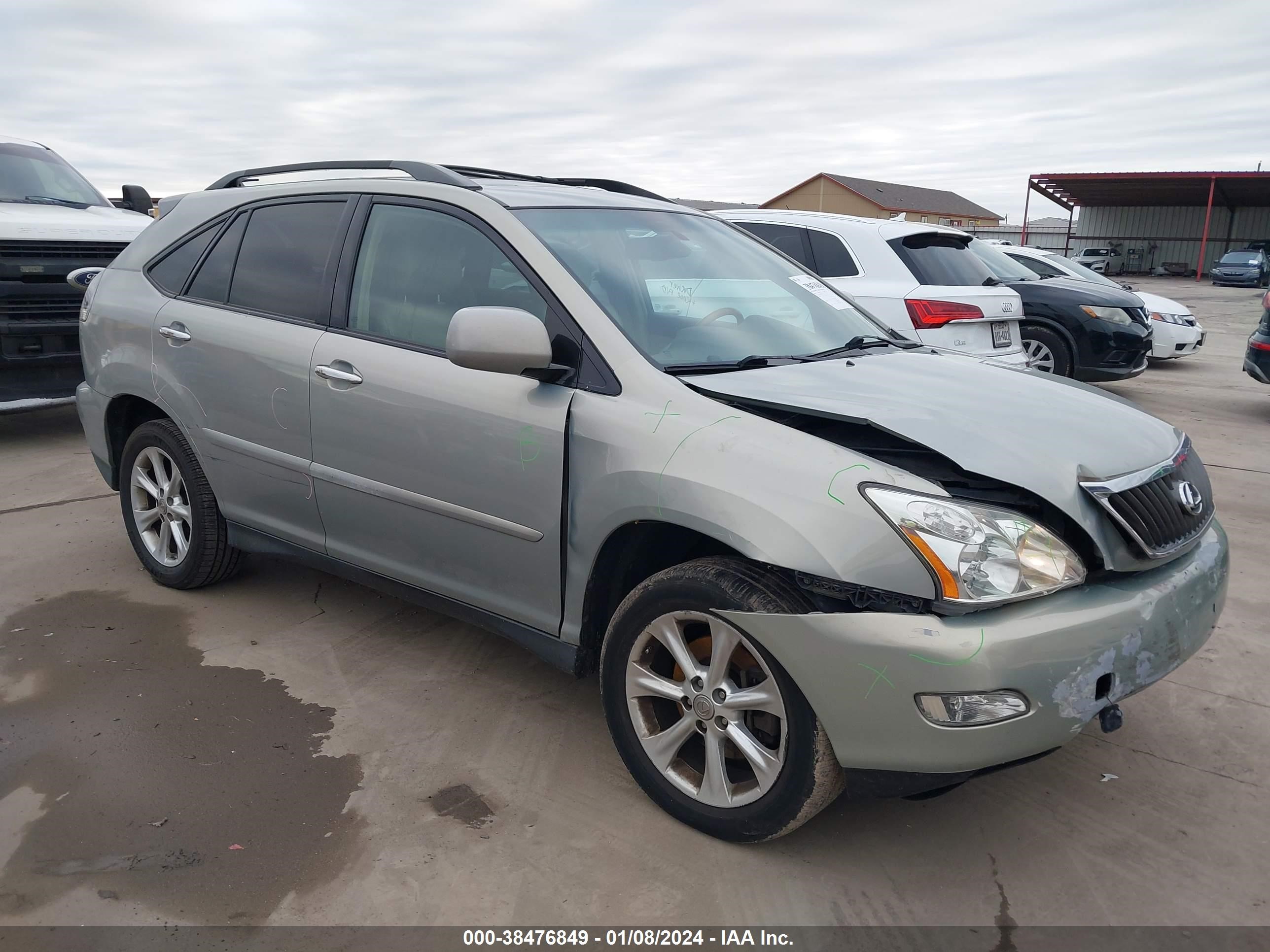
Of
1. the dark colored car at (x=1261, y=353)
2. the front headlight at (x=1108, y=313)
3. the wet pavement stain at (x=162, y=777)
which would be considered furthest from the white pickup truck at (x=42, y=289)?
the dark colored car at (x=1261, y=353)

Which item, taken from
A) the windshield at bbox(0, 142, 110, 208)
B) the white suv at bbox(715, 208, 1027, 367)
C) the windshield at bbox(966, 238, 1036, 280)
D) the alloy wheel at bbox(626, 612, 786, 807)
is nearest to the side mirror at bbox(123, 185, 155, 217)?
the windshield at bbox(0, 142, 110, 208)

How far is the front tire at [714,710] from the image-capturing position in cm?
242

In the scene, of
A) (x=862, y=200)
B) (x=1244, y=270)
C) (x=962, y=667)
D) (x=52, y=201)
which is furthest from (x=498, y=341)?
(x=862, y=200)

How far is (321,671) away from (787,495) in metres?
2.12

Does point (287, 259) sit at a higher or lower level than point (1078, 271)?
higher

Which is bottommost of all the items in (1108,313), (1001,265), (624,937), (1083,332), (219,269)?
(624,937)

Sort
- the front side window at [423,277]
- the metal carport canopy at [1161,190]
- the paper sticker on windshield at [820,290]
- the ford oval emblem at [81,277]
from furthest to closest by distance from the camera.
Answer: the metal carport canopy at [1161,190] → the ford oval emblem at [81,277] → the paper sticker on windshield at [820,290] → the front side window at [423,277]

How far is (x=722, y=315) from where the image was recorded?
3.24 meters

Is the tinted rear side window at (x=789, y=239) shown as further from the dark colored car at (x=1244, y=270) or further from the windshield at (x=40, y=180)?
the dark colored car at (x=1244, y=270)

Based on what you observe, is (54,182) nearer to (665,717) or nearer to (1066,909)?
(665,717)

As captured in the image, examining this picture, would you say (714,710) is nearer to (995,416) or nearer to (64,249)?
(995,416)

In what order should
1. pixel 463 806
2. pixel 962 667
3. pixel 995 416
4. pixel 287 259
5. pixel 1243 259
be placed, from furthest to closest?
pixel 1243 259, pixel 287 259, pixel 463 806, pixel 995 416, pixel 962 667

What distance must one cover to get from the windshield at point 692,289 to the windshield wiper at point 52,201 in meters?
6.61

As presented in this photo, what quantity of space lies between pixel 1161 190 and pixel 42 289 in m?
46.2
